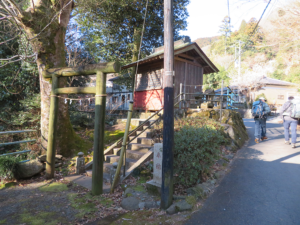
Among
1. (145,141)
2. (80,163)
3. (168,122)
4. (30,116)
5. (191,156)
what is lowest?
(80,163)

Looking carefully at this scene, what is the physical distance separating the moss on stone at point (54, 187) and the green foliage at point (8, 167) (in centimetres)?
111

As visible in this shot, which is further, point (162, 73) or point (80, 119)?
point (80, 119)

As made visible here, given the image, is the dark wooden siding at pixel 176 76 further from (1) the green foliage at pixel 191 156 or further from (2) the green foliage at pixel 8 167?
(2) the green foliage at pixel 8 167

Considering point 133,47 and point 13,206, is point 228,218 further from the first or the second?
point 133,47

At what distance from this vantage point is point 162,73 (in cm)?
1141

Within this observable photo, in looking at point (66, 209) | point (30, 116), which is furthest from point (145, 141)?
point (30, 116)

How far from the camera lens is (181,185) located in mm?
4453

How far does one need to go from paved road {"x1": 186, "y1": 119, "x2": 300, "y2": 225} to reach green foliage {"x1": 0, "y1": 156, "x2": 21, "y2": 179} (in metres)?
5.21

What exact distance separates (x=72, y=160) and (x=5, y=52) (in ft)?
27.4

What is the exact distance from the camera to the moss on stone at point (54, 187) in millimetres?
5164

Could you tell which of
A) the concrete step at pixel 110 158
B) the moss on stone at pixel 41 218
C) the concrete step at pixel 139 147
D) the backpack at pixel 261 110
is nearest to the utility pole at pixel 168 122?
the moss on stone at pixel 41 218

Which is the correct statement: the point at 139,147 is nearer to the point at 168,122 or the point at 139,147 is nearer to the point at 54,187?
the point at 54,187

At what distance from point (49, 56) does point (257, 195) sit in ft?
25.5

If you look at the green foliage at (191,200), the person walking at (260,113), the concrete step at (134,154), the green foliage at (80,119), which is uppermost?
the person walking at (260,113)
